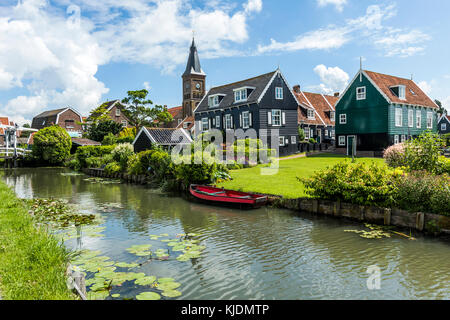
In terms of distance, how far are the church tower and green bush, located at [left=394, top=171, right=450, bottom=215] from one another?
235 feet

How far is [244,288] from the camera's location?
7301 mm

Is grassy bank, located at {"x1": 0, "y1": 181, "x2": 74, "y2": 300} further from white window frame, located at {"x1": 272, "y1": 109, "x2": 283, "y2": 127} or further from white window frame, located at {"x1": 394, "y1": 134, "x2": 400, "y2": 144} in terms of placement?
white window frame, located at {"x1": 394, "y1": 134, "x2": 400, "y2": 144}

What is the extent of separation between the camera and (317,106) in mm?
49656

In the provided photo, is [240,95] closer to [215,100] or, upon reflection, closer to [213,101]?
[215,100]

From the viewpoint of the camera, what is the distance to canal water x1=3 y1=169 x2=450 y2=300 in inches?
284

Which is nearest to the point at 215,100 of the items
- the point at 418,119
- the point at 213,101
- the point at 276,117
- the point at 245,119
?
the point at 213,101

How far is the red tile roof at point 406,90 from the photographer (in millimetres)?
36375

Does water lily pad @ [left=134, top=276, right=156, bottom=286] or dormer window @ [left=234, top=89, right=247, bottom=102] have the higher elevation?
dormer window @ [left=234, top=89, right=247, bottom=102]

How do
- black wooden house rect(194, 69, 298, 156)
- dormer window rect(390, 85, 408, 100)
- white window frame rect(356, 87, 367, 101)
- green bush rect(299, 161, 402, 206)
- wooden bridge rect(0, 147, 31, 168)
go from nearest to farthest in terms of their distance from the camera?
green bush rect(299, 161, 402, 206), dormer window rect(390, 85, 408, 100), white window frame rect(356, 87, 367, 101), black wooden house rect(194, 69, 298, 156), wooden bridge rect(0, 147, 31, 168)

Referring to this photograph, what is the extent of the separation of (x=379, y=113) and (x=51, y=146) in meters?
43.7

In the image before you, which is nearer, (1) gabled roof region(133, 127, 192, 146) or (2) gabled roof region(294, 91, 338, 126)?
(1) gabled roof region(133, 127, 192, 146)

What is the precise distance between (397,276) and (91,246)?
8.92m

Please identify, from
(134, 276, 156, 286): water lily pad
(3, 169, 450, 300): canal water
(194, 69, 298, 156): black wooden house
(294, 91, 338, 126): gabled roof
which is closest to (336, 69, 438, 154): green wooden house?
(294, 91, 338, 126): gabled roof
